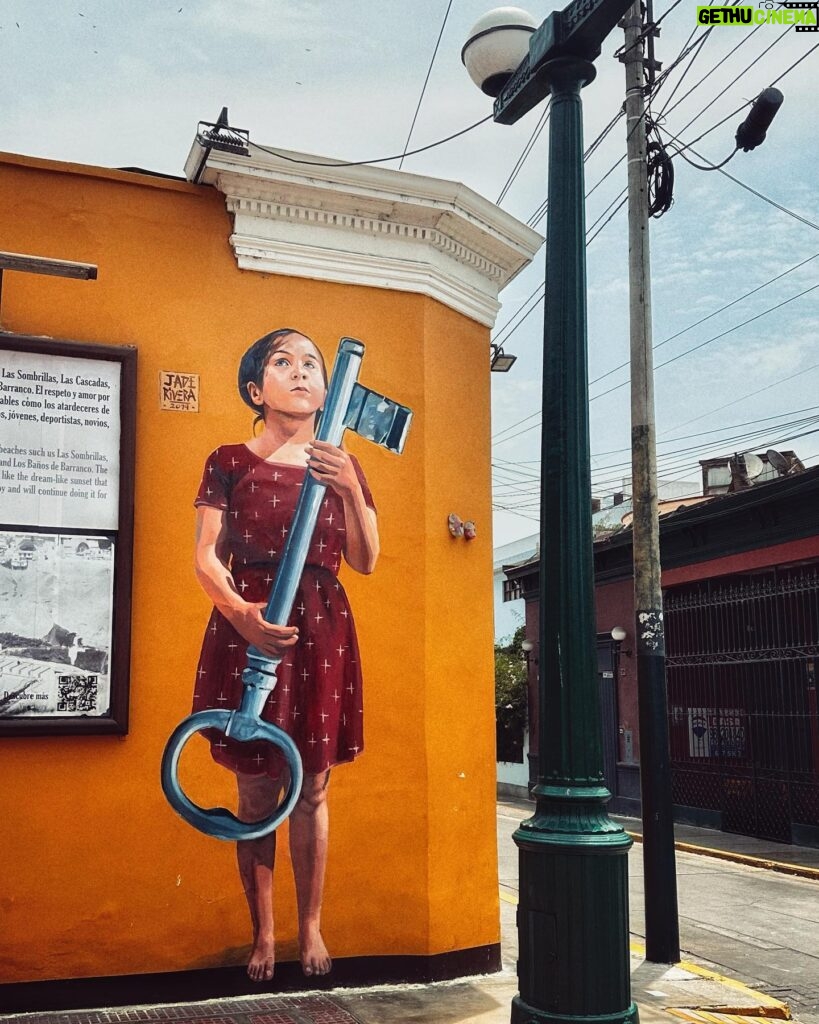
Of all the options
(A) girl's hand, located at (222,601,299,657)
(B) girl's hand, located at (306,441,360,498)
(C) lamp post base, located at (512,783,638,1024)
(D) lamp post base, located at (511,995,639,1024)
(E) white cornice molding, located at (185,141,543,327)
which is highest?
(E) white cornice molding, located at (185,141,543,327)

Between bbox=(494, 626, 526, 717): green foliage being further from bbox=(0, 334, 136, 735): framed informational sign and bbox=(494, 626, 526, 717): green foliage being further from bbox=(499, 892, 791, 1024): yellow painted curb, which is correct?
bbox=(0, 334, 136, 735): framed informational sign

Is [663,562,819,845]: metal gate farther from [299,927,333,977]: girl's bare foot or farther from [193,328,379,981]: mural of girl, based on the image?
[299,927,333,977]: girl's bare foot

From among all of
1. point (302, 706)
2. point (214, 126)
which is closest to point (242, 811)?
point (302, 706)

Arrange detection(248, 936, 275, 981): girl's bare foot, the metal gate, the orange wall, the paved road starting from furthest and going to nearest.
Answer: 1. the metal gate
2. the paved road
3. detection(248, 936, 275, 981): girl's bare foot
4. the orange wall

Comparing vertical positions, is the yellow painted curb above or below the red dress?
below

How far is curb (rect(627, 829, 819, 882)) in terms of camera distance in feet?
43.9

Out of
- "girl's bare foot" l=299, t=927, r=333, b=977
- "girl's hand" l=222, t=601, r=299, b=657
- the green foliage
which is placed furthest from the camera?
the green foliage

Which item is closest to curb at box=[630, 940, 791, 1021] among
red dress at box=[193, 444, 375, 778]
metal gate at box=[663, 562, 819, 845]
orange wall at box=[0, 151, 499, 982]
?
orange wall at box=[0, 151, 499, 982]

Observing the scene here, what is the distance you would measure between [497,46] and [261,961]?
5397 millimetres

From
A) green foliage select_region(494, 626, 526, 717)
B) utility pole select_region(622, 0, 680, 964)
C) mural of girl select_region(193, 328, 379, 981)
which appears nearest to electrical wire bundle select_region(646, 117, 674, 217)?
utility pole select_region(622, 0, 680, 964)

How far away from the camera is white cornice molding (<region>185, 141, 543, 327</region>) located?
7031 millimetres

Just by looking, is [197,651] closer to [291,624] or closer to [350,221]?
[291,624]

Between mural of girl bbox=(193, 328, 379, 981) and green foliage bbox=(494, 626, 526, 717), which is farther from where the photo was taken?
green foliage bbox=(494, 626, 526, 717)

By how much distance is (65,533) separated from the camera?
6.48 metres
